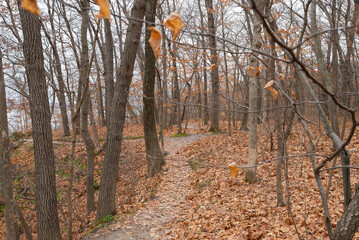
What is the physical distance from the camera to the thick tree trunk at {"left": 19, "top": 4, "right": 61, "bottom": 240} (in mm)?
4141

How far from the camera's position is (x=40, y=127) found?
4301mm

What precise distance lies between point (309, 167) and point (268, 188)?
5.58ft

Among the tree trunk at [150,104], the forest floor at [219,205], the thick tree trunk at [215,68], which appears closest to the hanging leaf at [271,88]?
→ the forest floor at [219,205]

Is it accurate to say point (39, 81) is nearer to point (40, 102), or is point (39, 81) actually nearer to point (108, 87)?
point (40, 102)

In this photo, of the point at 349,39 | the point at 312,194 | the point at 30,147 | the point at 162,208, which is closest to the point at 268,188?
the point at 312,194

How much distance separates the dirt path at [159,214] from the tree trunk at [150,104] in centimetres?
56

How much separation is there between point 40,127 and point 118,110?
59.5 inches

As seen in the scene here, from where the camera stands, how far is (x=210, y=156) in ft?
29.6

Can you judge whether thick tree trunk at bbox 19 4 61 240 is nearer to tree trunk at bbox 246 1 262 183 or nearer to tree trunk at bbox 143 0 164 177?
tree trunk at bbox 143 0 164 177

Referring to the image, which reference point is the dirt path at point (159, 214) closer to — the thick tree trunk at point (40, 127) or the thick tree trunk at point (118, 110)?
the thick tree trunk at point (118, 110)

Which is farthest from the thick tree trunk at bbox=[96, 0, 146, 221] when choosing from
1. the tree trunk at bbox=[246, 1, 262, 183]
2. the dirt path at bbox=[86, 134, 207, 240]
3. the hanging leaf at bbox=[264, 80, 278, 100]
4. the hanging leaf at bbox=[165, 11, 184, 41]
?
the hanging leaf at bbox=[165, 11, 184, 41]

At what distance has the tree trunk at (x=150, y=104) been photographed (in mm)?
7363

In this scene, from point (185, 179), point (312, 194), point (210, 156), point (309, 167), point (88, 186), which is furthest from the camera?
point (210, 156)

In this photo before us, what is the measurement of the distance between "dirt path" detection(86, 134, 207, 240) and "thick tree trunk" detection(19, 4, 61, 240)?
0.94m
